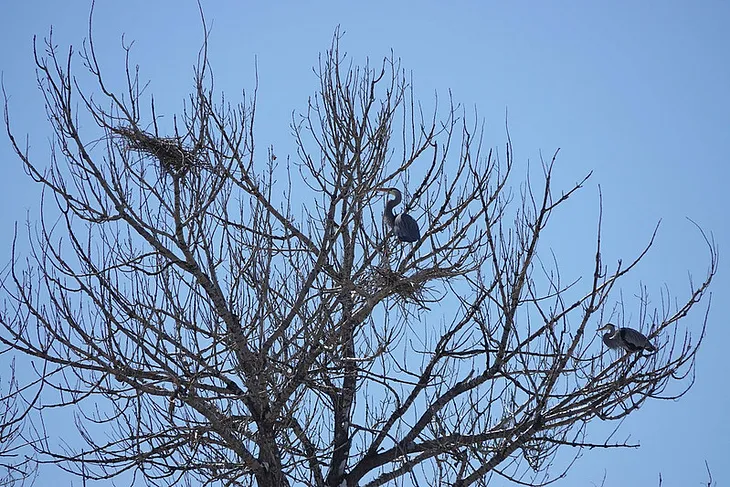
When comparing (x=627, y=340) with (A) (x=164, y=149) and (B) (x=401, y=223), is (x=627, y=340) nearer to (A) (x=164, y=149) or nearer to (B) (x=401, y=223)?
(B) (x=401, y=223)

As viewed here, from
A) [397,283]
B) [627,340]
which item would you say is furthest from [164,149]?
[627,340]

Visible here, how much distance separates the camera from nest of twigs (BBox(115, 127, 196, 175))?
22.5 ft

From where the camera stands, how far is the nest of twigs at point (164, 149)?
6.86m

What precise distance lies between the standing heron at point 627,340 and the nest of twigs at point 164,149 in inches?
127

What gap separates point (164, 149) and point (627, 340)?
3722 millimetres

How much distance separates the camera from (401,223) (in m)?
7.61

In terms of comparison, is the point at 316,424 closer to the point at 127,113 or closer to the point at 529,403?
the point at 529,403

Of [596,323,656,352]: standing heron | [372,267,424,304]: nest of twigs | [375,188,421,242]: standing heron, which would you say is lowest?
[596,323,656,352]: standing heron

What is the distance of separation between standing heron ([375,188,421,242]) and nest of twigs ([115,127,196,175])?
5.08 ft

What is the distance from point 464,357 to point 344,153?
1.88m

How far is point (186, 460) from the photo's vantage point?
668cm

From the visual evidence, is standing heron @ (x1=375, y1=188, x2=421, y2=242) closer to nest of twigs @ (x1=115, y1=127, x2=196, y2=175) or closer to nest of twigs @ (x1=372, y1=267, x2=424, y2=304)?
nest of twigs @ (x1=372, y1=267, x2=424, y2=304)

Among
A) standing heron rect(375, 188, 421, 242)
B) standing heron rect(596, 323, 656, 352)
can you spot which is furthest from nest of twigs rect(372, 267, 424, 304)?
standing heron rect(596, 323, 656, 352)

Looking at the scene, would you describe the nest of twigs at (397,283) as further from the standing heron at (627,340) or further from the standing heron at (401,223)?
the standing heron at (627,340)
